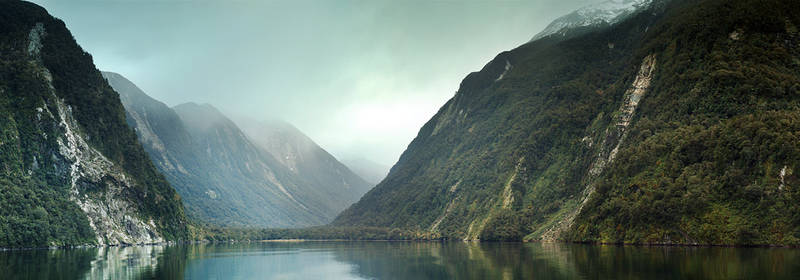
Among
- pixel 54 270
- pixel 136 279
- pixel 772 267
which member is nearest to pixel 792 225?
pixel 772 267

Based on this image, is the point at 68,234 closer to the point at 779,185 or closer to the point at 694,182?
the point at 694,182

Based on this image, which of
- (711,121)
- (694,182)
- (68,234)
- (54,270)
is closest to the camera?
(54,270)

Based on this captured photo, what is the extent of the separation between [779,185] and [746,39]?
6807 cm

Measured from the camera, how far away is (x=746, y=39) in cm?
17800

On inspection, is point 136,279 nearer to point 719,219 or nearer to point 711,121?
point 719,219

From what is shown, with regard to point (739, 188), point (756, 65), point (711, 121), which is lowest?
point (739, 188)

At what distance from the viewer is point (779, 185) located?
420 feet

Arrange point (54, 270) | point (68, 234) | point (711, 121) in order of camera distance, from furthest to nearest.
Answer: point (68, 234) < point (711, 121) < point (54, 270)

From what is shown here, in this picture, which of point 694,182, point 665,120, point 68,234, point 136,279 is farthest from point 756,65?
point 68,234

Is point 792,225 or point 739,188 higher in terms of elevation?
point 739,188

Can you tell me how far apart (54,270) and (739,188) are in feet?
457

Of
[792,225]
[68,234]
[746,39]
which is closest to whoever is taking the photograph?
[792,225]

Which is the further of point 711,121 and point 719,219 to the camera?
point 711,121

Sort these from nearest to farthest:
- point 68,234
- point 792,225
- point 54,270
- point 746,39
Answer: point 54,270
point 792,225
point 746,39
point 68,234
